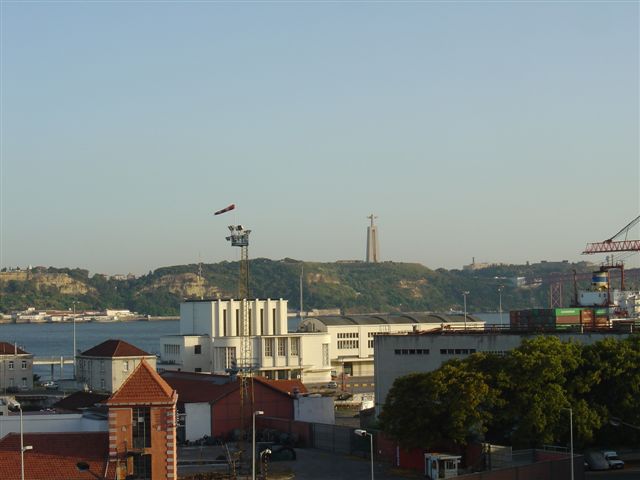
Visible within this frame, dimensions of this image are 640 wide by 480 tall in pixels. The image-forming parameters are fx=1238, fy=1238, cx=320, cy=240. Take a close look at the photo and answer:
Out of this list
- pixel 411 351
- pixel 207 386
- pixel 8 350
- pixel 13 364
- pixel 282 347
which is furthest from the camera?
pixel 282 347

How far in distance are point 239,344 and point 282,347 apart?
5530 mm

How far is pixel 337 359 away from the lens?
430 feet

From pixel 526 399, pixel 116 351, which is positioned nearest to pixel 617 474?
pixel 526 399

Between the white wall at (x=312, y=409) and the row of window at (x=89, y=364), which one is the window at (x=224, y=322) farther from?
the white wall at (x=312, y=409)

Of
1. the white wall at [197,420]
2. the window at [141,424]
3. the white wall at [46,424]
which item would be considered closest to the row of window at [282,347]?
the white wall at [197,420]

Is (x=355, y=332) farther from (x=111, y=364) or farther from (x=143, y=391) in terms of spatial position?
(x=143, y=391)

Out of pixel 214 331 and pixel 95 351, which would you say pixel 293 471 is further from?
pixel 214 331

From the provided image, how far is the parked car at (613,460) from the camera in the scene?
190 ft

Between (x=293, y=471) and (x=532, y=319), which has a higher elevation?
(x=532, y=319)

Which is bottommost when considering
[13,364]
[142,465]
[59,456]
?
[142,465]

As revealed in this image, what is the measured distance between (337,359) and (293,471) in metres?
72.5

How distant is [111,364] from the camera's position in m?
92.8

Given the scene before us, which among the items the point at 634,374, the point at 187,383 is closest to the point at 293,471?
the point at 634,374

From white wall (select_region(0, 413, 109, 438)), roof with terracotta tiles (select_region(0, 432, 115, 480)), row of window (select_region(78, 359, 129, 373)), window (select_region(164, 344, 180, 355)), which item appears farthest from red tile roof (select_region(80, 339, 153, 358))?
roof with terracotta tiles (select_region(0, 432, 115, 480))
